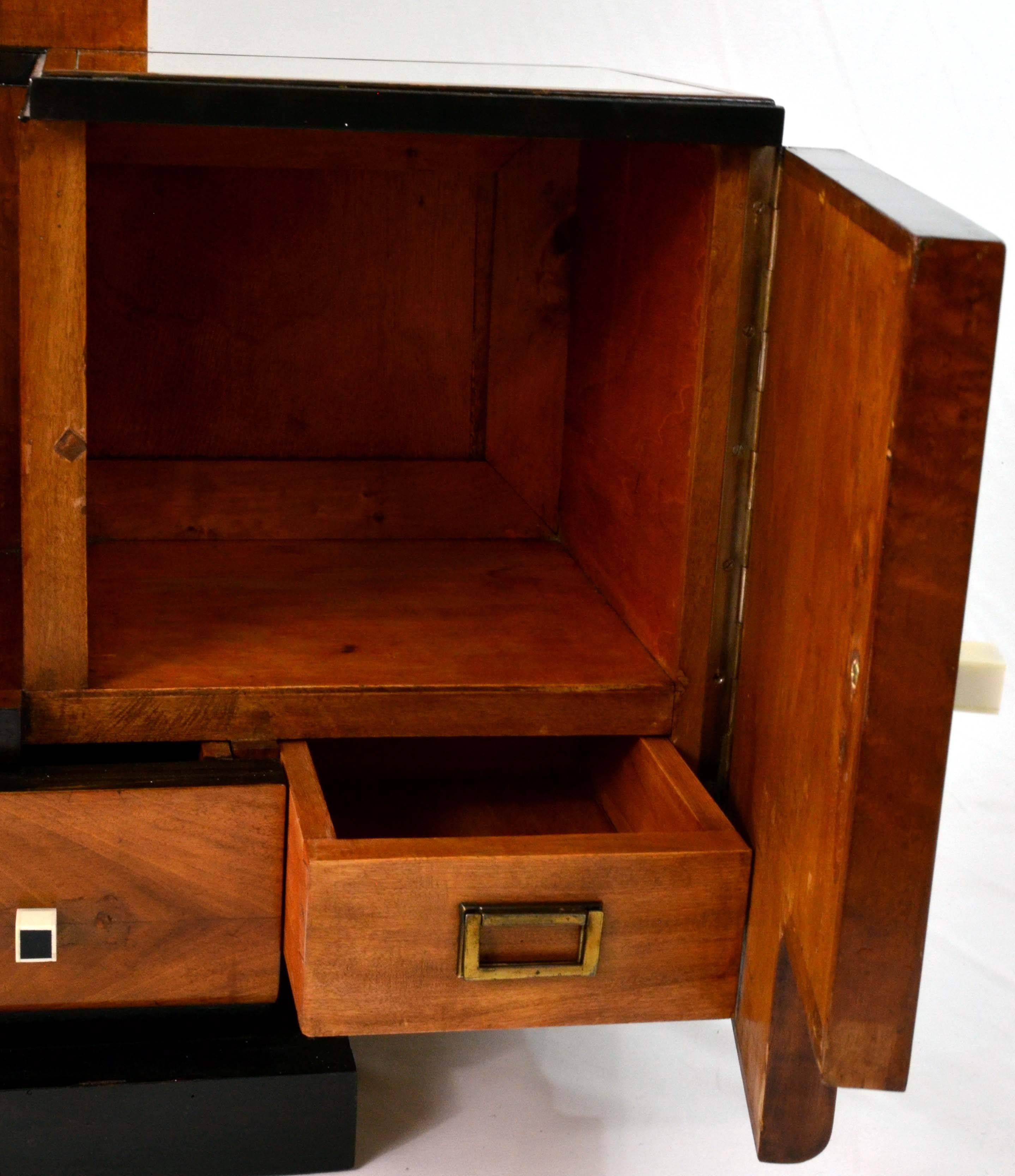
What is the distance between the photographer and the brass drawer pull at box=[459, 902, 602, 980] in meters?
1.09

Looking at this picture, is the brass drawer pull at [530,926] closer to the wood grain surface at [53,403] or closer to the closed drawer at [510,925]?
the closed drawer at [510,925]

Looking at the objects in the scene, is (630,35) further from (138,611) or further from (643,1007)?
(643,1007)

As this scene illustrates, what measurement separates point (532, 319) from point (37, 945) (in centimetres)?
76

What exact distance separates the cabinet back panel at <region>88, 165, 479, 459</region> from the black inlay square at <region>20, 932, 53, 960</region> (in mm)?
590

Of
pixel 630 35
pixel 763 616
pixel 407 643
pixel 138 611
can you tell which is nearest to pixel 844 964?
pixel 763 616

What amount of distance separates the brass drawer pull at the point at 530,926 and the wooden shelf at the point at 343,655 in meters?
0.19

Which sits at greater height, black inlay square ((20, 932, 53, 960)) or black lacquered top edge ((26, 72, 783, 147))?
black lacquered top edge ((26, 72, 783, 147))

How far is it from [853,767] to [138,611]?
0.65 m

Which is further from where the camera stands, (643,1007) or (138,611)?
Answer: (138,611)

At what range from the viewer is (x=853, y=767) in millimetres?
959

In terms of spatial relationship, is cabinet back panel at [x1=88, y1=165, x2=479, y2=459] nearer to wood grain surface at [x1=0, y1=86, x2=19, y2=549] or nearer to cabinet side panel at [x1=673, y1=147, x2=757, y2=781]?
wood grain surface at [x1=0, y1=86, x2=19, y2=549]

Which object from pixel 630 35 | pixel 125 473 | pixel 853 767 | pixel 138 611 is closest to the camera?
pixel 853 767

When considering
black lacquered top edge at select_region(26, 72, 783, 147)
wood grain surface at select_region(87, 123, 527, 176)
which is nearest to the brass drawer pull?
black lacquered top edge at select_region(26, 72, 783, 147)

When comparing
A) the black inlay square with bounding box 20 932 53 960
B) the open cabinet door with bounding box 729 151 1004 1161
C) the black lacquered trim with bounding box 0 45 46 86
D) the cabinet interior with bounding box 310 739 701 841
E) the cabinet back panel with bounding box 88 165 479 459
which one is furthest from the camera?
the cabinet back panel with bounding box 88 165 479 459
